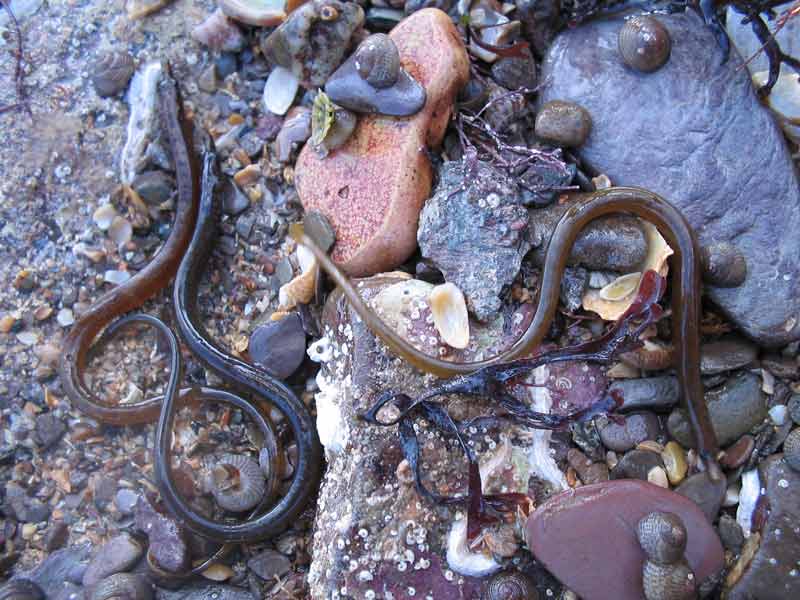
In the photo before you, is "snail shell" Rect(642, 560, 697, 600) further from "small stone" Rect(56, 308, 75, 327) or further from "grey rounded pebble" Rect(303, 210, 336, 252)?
"small stone" Rect(56, 308, 75, 327)

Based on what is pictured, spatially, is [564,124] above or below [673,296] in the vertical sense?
above

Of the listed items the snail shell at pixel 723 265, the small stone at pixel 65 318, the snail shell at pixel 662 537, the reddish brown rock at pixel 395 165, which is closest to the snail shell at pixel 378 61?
the reddish brown rock at pixel 395 165

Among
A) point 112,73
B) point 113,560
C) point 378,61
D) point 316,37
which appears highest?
point 378,61

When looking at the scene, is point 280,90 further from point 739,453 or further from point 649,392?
point 739,453

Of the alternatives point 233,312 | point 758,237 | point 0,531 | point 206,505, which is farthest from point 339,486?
point 758,237

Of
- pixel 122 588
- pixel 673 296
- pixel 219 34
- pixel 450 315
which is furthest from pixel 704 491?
pixel 219 34

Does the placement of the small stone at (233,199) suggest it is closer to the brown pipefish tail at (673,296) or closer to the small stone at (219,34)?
the small stone at (219,34)
